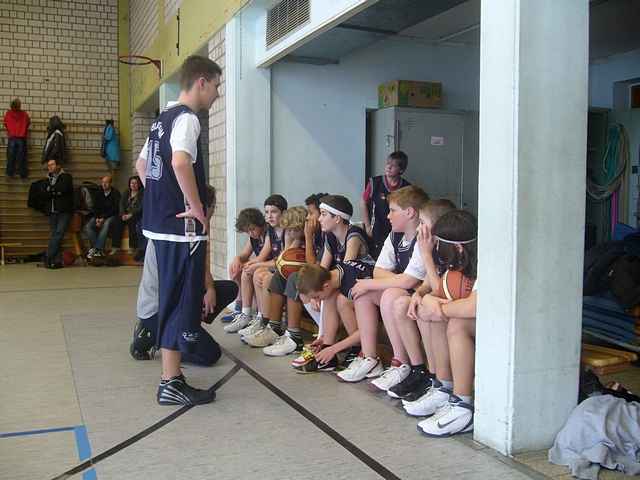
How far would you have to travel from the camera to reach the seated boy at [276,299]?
4762 millimetres

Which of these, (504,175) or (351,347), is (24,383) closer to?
(351,347)

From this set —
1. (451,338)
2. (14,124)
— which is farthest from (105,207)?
(451,338)

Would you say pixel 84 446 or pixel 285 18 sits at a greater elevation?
pixel 285 18

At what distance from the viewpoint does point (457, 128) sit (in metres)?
7.43

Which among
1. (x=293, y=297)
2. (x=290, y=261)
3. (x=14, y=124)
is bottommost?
(x=293, y=297)

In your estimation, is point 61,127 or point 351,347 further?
point 61,127

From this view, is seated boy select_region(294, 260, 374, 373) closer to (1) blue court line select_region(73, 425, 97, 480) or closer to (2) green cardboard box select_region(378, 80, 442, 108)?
(1) blue court line select_region(73, 425, 97, 480)

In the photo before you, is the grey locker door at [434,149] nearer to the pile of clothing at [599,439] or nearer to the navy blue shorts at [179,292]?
the navy blue shorts at [179,292]

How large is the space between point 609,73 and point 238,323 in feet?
17.8

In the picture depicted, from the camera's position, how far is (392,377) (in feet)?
11.7

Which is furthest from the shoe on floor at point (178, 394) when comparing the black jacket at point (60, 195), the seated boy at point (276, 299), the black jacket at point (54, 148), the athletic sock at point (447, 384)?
the black jacket at point (54, 148)

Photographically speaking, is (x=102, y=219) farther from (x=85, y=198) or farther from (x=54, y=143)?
(x=54, y=143)

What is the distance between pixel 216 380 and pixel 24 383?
3.58 feet

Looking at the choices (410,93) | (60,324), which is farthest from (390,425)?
(410,93)
